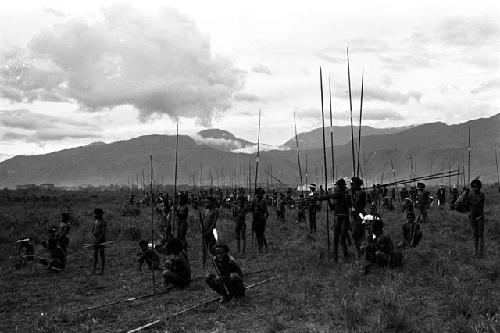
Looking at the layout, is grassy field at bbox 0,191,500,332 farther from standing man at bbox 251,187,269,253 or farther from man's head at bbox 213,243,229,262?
man's head at bbox 213,243,229,262

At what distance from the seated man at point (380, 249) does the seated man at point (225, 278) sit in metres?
3.56

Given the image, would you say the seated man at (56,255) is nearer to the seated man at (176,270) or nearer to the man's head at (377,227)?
the seated man at (176,270)

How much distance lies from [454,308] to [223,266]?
174 inches

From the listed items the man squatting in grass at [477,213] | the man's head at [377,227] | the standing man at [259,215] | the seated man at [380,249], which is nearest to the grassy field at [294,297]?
the seated man at [380,249]

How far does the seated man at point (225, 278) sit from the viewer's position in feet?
30.7

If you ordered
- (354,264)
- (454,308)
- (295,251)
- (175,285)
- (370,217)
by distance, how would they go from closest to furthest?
(454,308) → (175,285) → (354,264) → (370,217) → (295,251)

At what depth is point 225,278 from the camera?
369 inches

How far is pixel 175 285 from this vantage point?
11000 mm

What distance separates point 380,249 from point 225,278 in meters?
4.21

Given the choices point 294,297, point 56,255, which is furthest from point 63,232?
point 294,297

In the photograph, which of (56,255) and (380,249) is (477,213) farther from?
(56,255)

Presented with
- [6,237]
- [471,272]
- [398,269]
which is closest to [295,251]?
[398,269]

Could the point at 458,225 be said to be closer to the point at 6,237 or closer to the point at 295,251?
the point at 295,251

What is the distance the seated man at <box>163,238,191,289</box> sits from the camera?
10961mm
